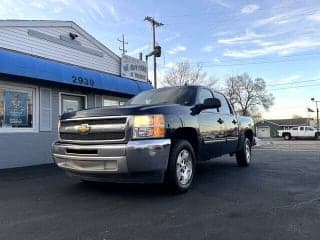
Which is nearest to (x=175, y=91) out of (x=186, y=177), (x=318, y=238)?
(x=186, y=177)

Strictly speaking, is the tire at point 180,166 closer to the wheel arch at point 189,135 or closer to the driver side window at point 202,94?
the wheel arch at point 189,135

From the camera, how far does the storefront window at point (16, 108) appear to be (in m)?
11.7

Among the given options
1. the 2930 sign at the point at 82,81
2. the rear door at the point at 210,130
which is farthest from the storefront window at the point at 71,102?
the rear door at the point at 210,130

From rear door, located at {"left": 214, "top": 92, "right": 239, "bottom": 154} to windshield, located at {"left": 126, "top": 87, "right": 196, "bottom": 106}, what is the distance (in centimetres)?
122

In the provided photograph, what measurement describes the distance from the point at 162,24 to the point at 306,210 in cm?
3602

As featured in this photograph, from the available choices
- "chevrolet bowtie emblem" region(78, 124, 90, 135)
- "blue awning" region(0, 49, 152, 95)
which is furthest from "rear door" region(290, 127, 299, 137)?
"chevrolet bowtie emblem" region(78, 124, 90, 135)

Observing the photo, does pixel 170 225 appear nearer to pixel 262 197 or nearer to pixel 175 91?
pixel 262 197

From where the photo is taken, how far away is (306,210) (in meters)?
5.83

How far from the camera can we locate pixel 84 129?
668 centimetres

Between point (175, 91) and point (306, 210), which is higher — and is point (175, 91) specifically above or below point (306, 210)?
above

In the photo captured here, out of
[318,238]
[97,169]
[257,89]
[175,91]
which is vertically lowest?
[318,238]

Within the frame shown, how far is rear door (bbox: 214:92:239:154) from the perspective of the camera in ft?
30.3

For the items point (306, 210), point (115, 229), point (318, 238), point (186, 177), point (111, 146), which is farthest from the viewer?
point (186, 177)

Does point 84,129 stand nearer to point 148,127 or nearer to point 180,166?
point 148,127
